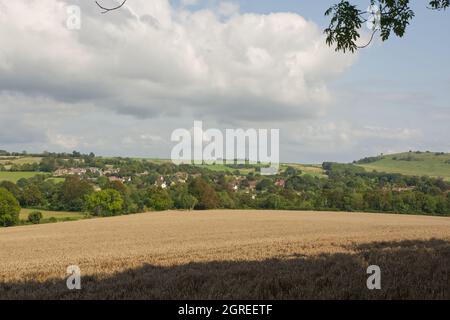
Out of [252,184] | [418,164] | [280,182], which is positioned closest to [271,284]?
[280,182]

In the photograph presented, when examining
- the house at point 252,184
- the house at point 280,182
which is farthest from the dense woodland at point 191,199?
the house at point 252,184

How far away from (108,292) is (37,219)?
71.3 m

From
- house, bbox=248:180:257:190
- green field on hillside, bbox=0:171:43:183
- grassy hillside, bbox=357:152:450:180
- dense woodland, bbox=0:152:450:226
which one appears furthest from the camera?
grassy hillside, bbox=357:152:450:180

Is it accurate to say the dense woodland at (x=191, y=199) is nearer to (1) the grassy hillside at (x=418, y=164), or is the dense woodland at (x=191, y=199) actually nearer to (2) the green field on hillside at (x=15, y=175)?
(2) the green field on hillside at (x=15, y=175)

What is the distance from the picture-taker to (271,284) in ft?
27.2

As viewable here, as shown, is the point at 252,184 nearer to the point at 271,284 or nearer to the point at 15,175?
the point at 15,175

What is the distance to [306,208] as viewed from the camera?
91375 mm

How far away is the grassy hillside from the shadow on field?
14991cm

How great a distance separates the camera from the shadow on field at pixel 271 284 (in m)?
7.57

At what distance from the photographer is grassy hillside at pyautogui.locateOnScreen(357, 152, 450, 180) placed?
15788 cm

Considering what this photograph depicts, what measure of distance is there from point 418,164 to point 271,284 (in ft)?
594

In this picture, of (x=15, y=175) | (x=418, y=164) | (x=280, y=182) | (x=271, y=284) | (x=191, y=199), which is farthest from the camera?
(x=418, y=164)

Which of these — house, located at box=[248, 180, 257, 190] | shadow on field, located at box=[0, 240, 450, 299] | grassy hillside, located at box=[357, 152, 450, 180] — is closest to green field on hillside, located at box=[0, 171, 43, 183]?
house, located at box=[248, 180, 257, 190]

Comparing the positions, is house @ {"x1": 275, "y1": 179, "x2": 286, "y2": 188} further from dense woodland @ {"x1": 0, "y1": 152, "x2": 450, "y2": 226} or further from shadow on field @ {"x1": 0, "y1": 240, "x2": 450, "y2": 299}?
shadow on field @ {"x1": 0, "y1": 240, "x2": 450, "y2": 299}
